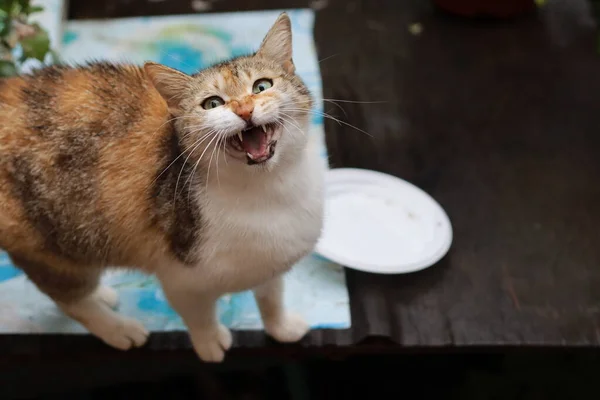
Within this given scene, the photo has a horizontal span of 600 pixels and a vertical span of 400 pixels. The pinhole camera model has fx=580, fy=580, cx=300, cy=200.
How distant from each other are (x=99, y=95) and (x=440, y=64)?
89 cm

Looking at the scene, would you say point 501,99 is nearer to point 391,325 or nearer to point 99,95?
point 391,325

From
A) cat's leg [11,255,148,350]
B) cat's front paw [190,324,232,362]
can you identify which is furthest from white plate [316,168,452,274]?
cat's leg [11,255,148,350]

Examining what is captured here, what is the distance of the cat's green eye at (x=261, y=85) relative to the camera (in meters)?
0.64

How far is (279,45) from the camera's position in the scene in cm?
69

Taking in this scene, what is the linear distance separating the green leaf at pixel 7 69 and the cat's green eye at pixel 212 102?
0.43m

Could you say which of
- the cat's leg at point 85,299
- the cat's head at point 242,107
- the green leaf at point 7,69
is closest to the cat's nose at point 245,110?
the cat's head at point 242,107

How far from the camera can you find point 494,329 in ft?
3.02

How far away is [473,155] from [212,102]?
0.71 metres

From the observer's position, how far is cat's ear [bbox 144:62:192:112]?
63 centimetres

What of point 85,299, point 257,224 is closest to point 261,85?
point 257,224

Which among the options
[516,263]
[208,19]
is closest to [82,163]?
[516,263]

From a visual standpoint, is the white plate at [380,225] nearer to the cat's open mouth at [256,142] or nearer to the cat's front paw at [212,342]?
the cat's front paw at [212,342]

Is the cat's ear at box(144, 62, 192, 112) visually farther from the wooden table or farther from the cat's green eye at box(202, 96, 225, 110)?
the wooden table

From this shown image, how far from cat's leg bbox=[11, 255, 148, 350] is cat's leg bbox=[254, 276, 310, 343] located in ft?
0.64
